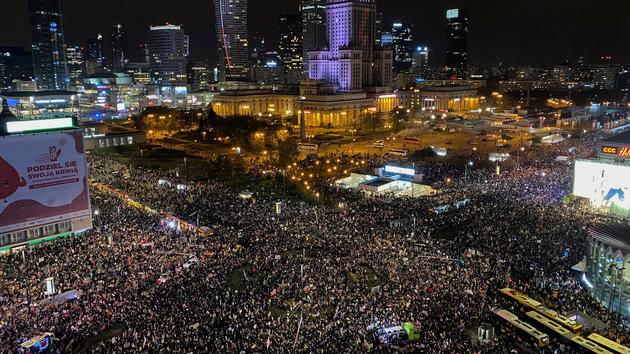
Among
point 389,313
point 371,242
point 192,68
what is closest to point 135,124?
point 371,242

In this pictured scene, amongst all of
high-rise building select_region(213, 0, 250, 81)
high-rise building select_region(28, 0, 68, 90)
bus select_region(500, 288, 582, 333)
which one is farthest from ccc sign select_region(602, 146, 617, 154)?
high-rise building select_region(28, 0, 68, 90)

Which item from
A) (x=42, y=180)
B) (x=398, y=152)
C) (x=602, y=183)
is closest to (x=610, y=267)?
(x=602, y=183)

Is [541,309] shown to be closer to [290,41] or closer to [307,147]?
[307,147]

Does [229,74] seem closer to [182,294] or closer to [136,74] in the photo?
[136,74]

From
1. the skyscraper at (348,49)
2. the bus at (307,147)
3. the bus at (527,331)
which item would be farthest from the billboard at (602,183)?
the skyscraper at (348,49)

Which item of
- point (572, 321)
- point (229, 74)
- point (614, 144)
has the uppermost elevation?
point (229, 74)

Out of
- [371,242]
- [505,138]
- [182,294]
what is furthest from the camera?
[505,138]
